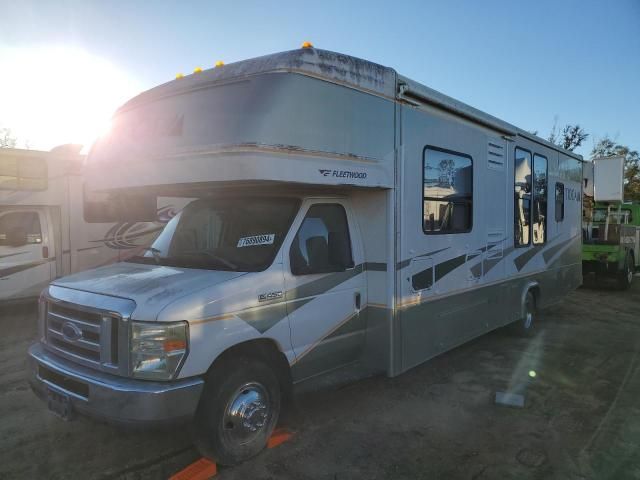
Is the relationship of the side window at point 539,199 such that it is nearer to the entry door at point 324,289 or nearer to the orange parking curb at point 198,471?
the entry door at point 324,289

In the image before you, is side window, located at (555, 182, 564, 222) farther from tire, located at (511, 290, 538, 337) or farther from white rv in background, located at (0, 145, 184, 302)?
white rv in background, located at (0, 145, 184, 302)

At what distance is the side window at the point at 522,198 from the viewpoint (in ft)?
23.5

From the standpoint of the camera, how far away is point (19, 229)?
8930 mm

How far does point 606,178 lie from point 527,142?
22.7 ft

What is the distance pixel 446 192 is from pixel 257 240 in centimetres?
250

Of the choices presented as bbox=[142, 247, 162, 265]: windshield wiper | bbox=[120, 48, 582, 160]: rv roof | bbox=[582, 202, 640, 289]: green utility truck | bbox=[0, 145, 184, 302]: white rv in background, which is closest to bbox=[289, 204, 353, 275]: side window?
bbox=[120, 48, 582, 160]: rv roof

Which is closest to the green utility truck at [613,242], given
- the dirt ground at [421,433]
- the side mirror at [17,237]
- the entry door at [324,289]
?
the dirt ground at [421,433]

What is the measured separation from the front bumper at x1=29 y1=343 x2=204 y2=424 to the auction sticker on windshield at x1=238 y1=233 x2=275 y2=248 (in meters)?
1.21

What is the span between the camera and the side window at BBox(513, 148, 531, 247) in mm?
7164

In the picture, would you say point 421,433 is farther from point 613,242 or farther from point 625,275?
point 625,275

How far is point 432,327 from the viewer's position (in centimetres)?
539

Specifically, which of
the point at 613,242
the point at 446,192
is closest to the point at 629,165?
the point at 613,242

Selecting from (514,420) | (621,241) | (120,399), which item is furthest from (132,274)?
(621,241)

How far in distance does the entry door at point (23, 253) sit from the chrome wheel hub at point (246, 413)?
7.12m
